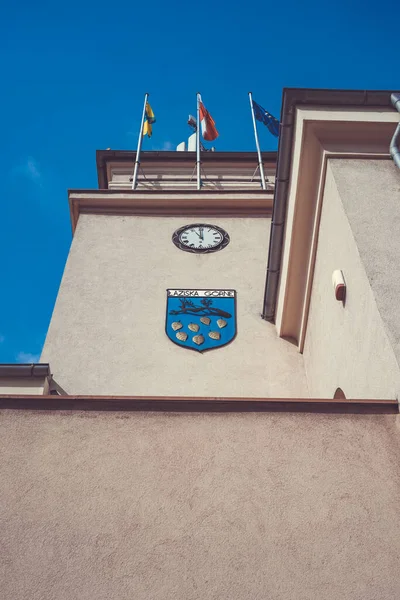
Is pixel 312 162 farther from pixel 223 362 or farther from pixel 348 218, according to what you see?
pixel 223 362

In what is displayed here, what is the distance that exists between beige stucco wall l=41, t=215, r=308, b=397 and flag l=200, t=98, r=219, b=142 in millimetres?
5461

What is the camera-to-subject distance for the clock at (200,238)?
11.2m

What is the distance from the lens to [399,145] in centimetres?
630

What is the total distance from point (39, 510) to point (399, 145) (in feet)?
15.7

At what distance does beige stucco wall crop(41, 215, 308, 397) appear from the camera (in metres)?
8.58

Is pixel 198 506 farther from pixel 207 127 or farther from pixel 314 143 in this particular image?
pixel 207 127

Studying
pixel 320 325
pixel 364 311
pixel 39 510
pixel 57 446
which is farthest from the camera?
pixel 320 325

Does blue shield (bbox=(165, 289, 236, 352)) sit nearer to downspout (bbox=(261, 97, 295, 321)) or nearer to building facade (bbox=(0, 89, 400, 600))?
building facade (bbox=(0, 89, 400, 600))

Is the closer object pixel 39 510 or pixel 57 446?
pixel 39 510

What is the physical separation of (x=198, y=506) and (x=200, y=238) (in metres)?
8.18

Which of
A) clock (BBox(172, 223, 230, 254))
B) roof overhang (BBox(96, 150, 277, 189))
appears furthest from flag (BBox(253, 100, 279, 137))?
clock (BBox(172, 223, 230, 254))

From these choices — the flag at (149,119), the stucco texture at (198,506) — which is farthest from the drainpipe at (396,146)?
the flag at (149,119)

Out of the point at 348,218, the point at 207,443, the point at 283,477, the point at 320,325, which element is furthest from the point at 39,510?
the point at 320,325

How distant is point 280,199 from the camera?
7.30 m
